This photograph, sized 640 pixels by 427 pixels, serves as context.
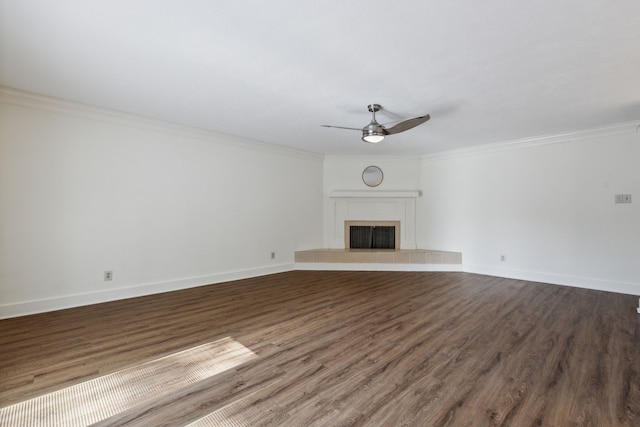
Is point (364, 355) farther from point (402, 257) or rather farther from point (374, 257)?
point (402, 257)

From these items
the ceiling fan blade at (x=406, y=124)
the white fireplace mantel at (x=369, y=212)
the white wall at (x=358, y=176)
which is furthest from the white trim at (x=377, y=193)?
the ceiling fan blade at (x=406, y=124)

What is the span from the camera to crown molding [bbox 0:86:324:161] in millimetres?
3068

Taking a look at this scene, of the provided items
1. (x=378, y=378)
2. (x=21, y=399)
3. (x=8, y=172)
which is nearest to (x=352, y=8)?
(x=378, y=378)

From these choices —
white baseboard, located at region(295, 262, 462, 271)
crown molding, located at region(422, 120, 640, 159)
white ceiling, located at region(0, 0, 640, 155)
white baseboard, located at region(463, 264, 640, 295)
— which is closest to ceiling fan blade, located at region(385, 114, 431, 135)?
white ceiling, located at region(0, 0, 640, 155)

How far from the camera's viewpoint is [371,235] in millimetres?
6406

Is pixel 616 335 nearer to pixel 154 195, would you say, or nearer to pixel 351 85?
pixel 351 85

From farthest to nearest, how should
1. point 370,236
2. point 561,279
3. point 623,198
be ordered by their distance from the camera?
point 370,236
point 561,279
point 623,198

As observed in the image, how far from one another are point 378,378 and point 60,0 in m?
3.04

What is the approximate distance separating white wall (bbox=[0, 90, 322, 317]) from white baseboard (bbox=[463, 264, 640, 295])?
3829 mm

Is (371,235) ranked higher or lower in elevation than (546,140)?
lower

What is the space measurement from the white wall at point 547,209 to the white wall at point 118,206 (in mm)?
Result: 3574

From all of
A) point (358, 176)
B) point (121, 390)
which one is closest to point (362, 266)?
point (358, 176)

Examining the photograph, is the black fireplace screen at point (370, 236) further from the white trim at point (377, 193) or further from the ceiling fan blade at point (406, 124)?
the ceiling fan blade at point (406, 124)

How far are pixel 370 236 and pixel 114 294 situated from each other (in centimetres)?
462
